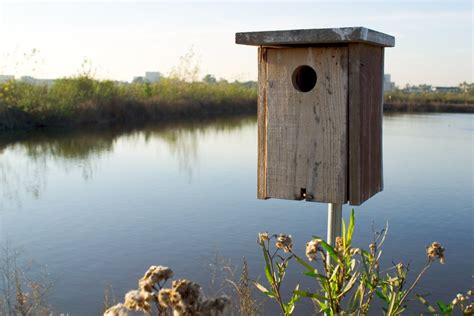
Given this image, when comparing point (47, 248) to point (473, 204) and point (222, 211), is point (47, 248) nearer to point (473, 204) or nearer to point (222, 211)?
point (222, 211)

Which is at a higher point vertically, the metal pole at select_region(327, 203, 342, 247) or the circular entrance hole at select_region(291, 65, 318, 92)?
the circular entrance hole at select_region(291, 65, 318, 92)

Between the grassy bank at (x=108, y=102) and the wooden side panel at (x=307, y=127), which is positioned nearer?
the wooden side panel at (x=307, y=127)

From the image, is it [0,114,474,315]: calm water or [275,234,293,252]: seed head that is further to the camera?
[0,114,474,315]: calm water

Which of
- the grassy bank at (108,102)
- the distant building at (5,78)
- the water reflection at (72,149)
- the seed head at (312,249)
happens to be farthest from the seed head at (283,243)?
the distant building at (5,78)

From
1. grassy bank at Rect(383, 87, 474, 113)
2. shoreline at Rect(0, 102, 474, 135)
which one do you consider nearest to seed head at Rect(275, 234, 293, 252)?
shoreline at Rect(0, 102, 474, 135)

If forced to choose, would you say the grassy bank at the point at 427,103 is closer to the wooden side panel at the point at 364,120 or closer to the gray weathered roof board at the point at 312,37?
the wooden side panel at the point at 364,120

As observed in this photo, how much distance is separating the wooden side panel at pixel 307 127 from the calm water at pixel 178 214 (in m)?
0.84

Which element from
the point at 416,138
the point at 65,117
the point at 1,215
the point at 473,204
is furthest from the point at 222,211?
the point at 65,117

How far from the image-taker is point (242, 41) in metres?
2.43

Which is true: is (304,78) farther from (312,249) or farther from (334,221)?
(312,249)

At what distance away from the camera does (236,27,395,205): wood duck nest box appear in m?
2.39

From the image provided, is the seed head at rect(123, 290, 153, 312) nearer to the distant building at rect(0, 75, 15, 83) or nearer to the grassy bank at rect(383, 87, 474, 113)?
the distant building at rect(0, 75, 15, 83)

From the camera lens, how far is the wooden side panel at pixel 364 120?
2.39 meters

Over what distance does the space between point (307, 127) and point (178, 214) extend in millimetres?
5934
